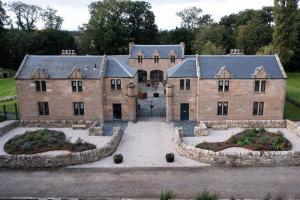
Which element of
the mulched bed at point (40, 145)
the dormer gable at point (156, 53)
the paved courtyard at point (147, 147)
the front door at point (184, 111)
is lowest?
the paved courtyard at point (147, 147)

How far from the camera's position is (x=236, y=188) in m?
22.5

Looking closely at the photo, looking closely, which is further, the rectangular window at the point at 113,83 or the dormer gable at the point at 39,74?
the rectangular window at the point at 113,83

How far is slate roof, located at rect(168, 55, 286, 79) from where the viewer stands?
123ft

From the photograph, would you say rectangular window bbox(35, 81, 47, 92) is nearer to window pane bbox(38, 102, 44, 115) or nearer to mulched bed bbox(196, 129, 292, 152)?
window pane bbox(38, 102, 44, 115)

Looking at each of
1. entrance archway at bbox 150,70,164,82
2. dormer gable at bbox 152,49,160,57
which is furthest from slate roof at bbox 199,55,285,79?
entrance archway at bbox 150,70,164,82

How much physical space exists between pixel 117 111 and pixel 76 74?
283 inches

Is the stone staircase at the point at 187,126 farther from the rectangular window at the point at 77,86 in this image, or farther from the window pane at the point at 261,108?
the rectangular window at the point at 77,86

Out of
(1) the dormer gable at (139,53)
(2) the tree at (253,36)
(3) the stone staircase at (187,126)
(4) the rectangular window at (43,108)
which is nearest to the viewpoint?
(3) the stone staircase at (187,126)

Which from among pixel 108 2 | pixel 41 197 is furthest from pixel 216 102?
pixel 108 2

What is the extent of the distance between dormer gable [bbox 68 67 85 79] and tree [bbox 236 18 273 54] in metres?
59.8

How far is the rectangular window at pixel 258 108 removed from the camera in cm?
3812

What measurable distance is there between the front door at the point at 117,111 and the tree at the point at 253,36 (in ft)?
186

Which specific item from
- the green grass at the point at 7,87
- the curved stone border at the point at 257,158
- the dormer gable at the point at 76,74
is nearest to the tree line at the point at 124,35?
the green grass at the point at 7,87

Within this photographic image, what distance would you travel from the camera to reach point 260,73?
3691 cm
